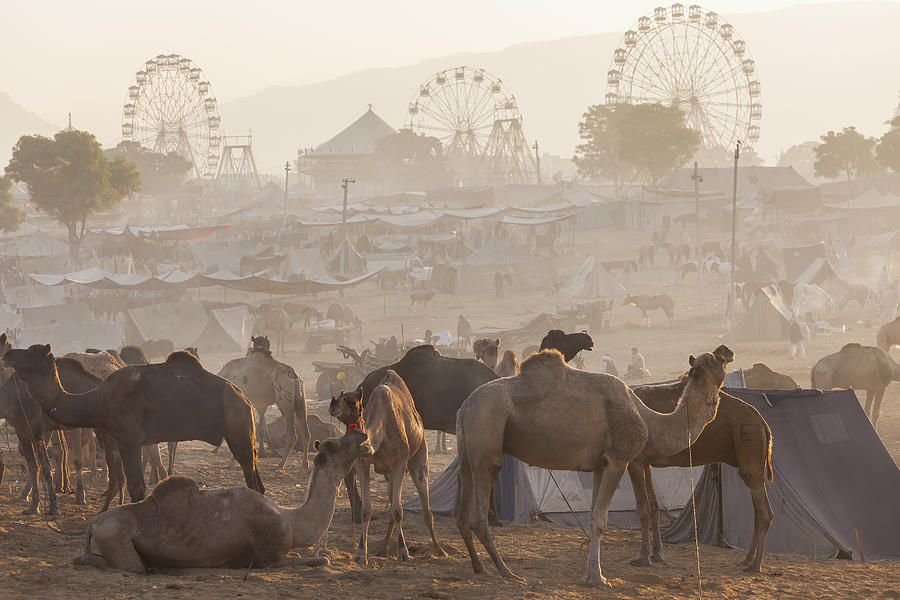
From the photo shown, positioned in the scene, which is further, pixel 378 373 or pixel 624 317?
pixel 624 317

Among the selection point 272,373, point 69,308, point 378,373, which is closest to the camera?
point 378,373

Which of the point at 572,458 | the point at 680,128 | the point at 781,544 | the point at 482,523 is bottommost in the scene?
the point at 781,544

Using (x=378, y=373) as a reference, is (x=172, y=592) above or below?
below

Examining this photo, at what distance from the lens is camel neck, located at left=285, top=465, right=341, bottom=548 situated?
25.7ft

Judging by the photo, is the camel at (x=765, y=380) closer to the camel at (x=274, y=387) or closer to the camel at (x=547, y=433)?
the camel at (x=274, y=387)

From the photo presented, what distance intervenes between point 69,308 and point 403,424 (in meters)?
29.4

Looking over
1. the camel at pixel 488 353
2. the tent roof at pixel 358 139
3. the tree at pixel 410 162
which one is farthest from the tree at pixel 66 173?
the tent roof at pixel 358 139

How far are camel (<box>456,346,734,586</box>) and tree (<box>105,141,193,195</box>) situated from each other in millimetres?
115226

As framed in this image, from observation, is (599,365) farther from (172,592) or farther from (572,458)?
(172,592)

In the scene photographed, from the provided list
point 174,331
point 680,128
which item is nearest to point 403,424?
point 174,331

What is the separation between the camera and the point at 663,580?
8.37 meters

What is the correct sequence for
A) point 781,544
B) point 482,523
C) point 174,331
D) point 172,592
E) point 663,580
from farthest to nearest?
point 174,331
point 781,544
point 663,580
point 482,523
point 172,592

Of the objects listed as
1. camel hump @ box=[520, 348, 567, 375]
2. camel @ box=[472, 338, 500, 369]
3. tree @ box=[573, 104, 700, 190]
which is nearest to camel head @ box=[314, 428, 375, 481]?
camel hump @ box=[520, 348, 567, 375]

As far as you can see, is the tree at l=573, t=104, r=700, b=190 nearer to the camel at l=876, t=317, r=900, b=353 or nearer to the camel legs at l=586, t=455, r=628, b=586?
the camel at l=876, t=317, r=900, b=353
